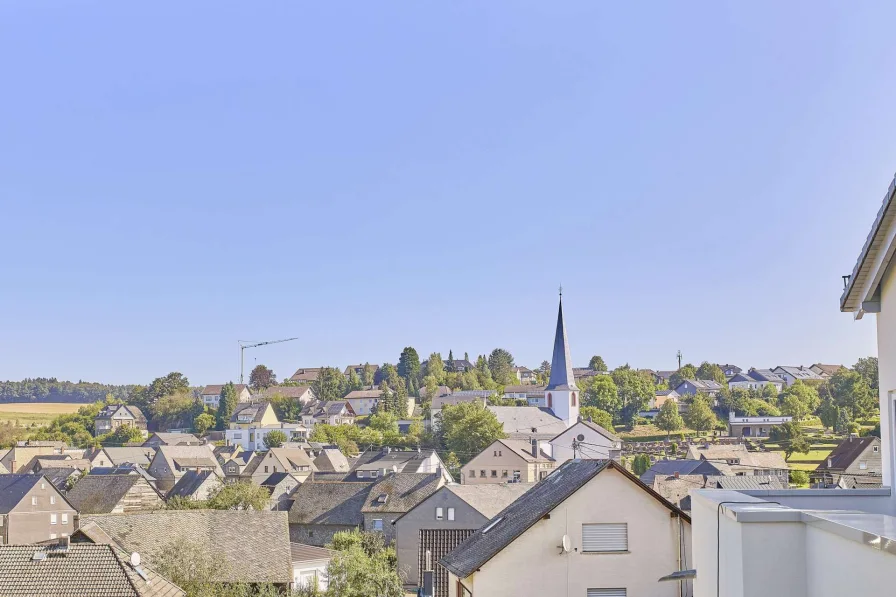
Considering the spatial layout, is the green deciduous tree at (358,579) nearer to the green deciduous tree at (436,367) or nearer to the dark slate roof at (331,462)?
the dark slate roof at (331,462)

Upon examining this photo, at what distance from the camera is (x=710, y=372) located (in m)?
182

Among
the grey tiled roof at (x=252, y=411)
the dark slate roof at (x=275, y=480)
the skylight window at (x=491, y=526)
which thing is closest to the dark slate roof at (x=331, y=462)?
the dark slate roof at (x=275, y=480)

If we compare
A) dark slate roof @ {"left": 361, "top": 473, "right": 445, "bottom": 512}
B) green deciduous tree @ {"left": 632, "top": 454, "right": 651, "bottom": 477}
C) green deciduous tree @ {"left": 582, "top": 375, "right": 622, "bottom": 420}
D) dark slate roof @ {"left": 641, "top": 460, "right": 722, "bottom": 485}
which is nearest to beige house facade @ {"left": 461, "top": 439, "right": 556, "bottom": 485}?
green deciduous tree @ {"left": 632, "top": 454, "right": 651, "bottom": 477}

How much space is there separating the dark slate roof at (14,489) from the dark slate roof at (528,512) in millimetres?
44889

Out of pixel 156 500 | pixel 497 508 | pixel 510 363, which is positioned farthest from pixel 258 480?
pixel 510 363

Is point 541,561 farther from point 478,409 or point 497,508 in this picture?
point 478,409

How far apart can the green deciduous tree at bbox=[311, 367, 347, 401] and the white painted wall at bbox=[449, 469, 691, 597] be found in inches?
6456

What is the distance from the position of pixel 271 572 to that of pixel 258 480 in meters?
57.2

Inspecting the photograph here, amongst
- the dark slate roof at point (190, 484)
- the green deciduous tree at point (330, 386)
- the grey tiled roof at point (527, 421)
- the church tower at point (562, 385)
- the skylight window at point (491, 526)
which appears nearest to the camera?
the skylight window at point (491, 526)

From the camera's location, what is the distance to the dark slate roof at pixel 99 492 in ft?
196

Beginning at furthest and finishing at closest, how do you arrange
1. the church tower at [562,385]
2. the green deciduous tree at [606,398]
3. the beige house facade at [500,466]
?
1. the green deciduous tree at [606,398]
2. the church tower at [562,385]
3. the beige house facade at [500,466]

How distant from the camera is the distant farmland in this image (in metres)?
154

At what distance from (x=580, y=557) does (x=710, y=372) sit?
17691cm

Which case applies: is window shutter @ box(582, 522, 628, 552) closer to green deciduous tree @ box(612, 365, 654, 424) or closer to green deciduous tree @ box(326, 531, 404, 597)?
green deciduous tree @ box(326, 531, 404, 597)
